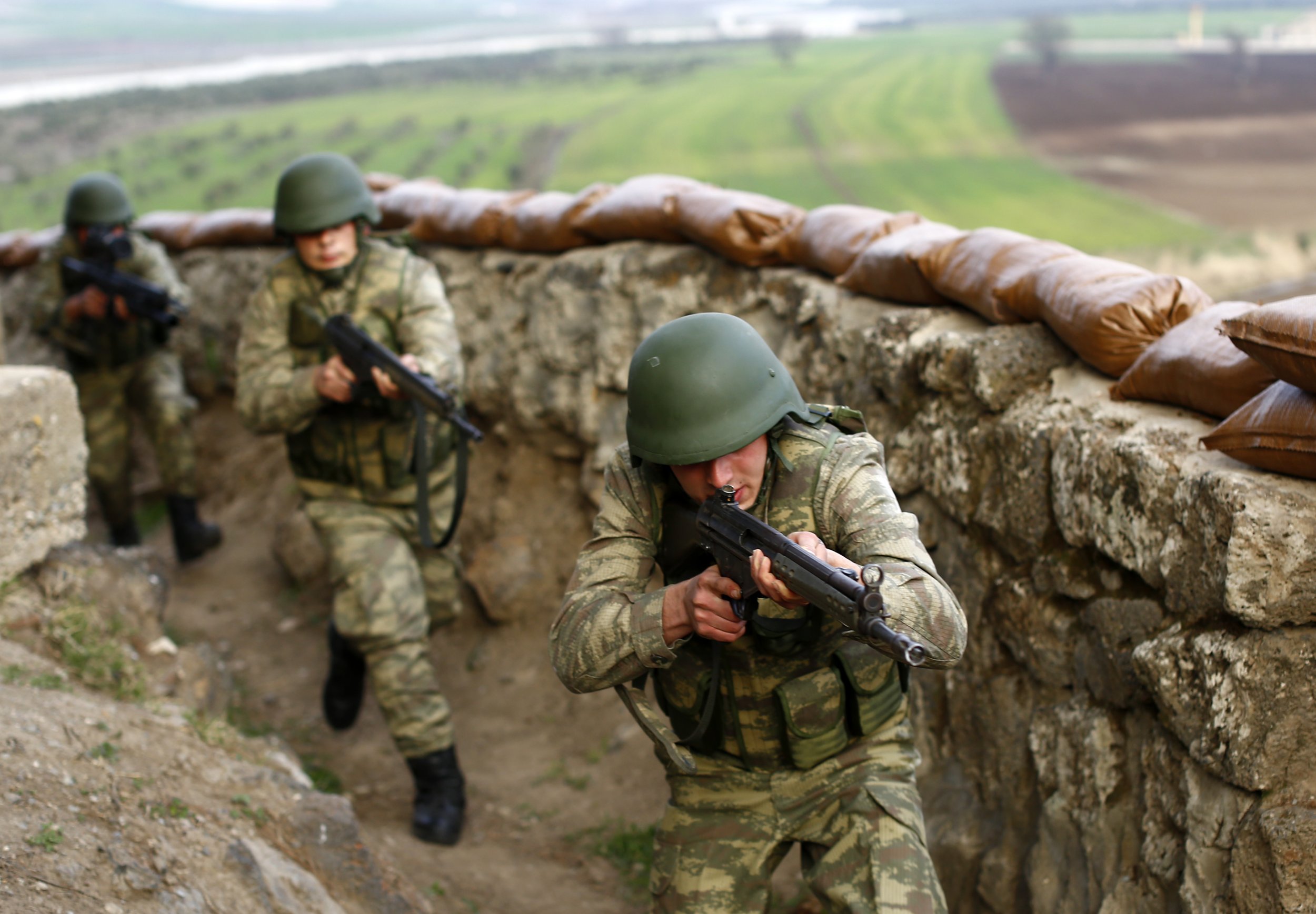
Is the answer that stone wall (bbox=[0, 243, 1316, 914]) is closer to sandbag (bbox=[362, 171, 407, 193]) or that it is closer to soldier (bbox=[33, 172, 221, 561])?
sandbag (bbox=[362, 171, 407, 193])

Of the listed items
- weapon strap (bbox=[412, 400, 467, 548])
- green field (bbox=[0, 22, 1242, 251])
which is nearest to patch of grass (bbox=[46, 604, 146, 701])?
weapon strap (bbox=[412, 400, 467, 548])

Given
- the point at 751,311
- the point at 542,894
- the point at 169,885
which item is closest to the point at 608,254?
the point at 751,311

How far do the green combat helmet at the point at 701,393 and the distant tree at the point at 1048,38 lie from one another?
2497 centimetres

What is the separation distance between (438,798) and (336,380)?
1.59 m

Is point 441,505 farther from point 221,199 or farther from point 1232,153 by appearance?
point 1232,153

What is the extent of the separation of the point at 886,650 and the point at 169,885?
1742 mm

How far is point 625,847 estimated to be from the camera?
156 inches

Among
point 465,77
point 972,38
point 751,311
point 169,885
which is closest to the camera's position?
point 169,885

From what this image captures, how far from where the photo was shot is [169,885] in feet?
8.19

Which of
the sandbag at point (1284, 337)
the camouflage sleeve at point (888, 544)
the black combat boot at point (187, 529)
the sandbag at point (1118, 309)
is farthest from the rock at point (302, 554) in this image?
the sandbag at point (1284, 337)

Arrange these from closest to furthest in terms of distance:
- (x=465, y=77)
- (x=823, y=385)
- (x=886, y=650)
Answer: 1. (x=886, y=650)
2. (x=823, y=385)
3. (x=465, y=77)

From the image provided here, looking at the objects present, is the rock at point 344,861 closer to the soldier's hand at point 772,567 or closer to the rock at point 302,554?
the soldier's hand at point 772,567

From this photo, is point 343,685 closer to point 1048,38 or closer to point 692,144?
point 692,144

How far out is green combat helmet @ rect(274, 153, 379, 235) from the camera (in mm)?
4211
